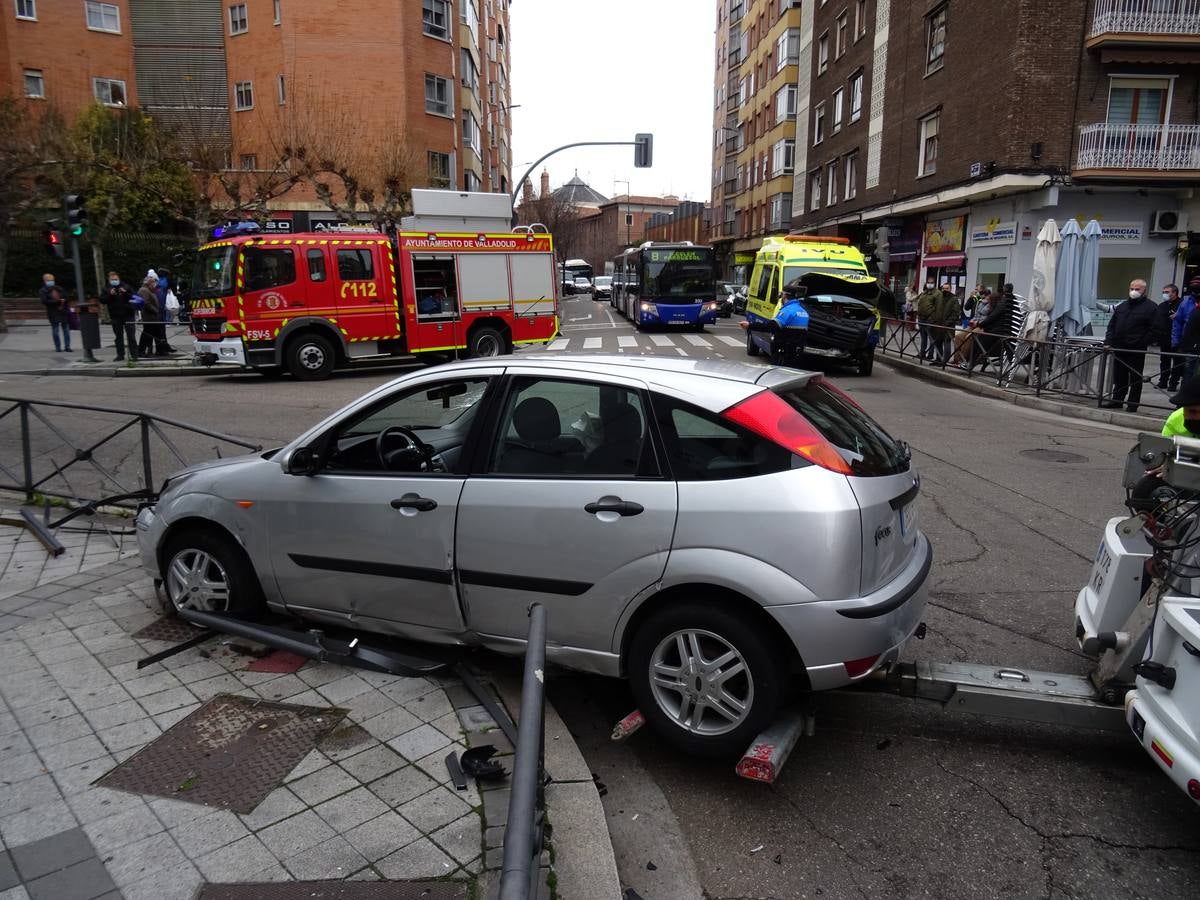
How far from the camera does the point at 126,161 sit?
30.5m

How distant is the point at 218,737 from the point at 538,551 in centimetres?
156

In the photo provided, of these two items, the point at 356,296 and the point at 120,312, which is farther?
the point at 120,312

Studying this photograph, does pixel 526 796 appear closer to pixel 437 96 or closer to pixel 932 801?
pixel 932 801

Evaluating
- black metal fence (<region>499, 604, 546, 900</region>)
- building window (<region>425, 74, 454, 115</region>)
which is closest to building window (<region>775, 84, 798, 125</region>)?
building window (<region>425, 74, 454, 115</region>)

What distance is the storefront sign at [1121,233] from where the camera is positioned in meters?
22.0

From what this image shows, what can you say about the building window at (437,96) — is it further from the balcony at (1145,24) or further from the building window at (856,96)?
the balcony at (1145,24)

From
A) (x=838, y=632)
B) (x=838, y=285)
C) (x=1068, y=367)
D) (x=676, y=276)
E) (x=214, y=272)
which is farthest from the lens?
(x=676, y=276)

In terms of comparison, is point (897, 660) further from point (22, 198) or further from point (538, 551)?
point (22, 198)

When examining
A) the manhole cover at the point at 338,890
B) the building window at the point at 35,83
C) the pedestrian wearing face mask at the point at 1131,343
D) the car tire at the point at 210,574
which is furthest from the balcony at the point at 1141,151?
the building window at the point at 35,83

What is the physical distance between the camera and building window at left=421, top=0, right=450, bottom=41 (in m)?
36.1

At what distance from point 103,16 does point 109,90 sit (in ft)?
10.7

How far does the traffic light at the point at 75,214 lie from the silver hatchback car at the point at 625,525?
1672 centimetres

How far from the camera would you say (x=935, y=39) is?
2670 centimetres

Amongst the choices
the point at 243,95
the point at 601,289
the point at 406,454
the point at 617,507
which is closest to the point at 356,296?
the point at 406,454
